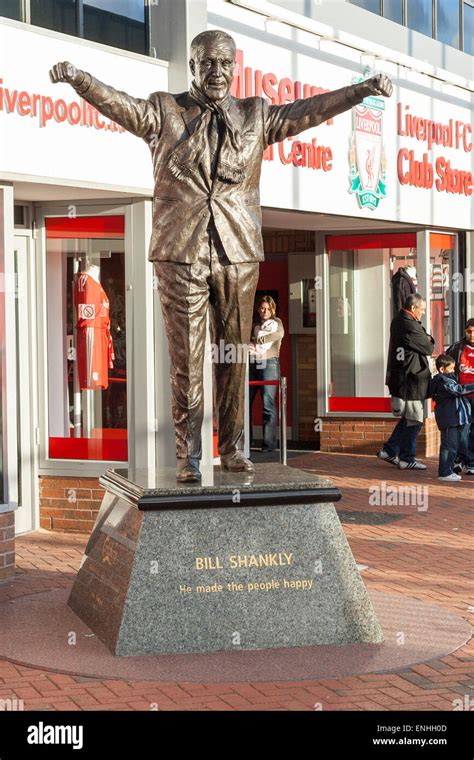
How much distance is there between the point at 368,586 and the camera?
8.76 metres

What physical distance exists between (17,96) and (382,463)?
7378 millimetres

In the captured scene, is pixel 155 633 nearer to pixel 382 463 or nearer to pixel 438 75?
pixel 382 463

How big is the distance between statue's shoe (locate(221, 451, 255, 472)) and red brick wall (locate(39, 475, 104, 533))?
3300 mm

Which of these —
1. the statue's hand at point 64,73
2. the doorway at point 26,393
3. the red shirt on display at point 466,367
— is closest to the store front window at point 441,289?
the red shirt on display at point 466,367

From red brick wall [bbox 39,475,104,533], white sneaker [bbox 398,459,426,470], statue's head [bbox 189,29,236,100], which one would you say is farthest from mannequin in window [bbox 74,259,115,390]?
white sneaker [bbox 398,459,426,470]

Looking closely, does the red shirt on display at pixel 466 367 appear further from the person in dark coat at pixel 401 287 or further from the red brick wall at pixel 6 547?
the red brick wall at pixel 6 547

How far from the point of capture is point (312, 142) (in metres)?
13.3

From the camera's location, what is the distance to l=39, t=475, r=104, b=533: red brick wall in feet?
35.7

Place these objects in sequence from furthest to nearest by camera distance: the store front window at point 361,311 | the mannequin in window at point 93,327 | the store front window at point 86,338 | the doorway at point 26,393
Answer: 1. the store front window at point 361,311
2. the mannequin in window at point 93,327
3. the store front window at point 86,338
4. the doorway at point 26,393

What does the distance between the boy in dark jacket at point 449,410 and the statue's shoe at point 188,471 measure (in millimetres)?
6561

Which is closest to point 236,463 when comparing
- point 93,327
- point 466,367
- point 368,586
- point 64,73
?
point 368,586

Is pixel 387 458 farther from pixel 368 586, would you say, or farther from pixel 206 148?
pixel 206 148

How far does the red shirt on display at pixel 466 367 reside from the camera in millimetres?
14188

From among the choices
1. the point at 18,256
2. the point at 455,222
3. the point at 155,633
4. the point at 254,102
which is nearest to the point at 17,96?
the point at 18,256
